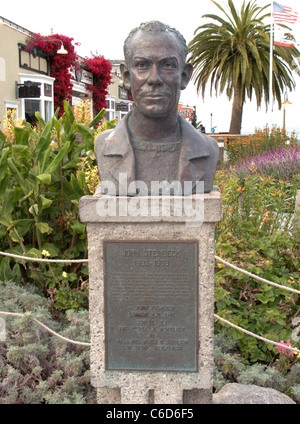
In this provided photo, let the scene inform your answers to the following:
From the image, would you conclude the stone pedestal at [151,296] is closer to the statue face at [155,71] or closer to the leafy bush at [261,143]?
the statue face at [155,71]

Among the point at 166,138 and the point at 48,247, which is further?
the point at 48,247

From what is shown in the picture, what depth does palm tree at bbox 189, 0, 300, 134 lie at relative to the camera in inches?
778

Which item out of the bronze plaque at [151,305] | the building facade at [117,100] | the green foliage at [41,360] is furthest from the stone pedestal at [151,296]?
the building facade at [117,100]

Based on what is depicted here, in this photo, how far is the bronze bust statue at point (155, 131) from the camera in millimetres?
2234

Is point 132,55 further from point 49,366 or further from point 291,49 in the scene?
point 291,49

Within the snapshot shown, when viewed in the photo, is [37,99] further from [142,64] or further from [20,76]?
[142,64]

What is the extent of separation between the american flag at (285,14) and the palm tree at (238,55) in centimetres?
444

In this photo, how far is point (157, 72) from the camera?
222 cm

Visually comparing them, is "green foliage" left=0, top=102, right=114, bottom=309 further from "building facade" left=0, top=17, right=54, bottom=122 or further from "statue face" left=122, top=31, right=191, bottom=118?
"building facade" left=0, top=17, right=54, bottom=122

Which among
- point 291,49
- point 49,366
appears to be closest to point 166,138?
point 49,366

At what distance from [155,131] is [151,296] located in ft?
3.15

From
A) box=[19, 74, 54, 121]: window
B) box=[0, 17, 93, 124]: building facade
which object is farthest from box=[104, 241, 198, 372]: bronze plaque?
box=[19, 74, 54, 121]: window

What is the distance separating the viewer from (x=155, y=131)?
8.14ft

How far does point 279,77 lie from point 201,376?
66.7ft
